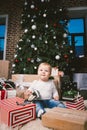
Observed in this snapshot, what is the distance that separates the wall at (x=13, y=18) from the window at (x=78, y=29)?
0.23 m

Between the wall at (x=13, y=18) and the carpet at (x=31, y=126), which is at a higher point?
the wall at (x=13, y=18)

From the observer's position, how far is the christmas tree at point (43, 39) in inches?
169

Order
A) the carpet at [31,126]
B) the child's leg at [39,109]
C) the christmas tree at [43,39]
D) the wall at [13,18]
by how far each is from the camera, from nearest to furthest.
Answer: the carpet at [31,126] < the child's leg at [39,109] < the christmas tree at [43,39] < the wall at [13,18]

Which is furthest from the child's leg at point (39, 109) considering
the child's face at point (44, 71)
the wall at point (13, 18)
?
the wall at point (13, 18)

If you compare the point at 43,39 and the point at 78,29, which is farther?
the point at 78,29

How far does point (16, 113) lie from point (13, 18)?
4.59 m

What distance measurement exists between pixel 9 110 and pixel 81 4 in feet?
14.9

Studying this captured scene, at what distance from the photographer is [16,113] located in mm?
1633

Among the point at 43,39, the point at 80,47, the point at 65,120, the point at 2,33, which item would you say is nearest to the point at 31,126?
the point at 65,120

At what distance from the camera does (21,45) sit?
15.0 feet

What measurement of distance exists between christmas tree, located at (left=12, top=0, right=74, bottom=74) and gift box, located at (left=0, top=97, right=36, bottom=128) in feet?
8.08

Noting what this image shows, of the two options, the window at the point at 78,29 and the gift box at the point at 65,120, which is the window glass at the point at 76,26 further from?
the gift box at the point at 65,120

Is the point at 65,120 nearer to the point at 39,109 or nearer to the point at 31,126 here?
the point at 31,126

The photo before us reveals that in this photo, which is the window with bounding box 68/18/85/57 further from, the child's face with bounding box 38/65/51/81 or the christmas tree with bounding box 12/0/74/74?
the child's face with bounding box 38/65/51/81
